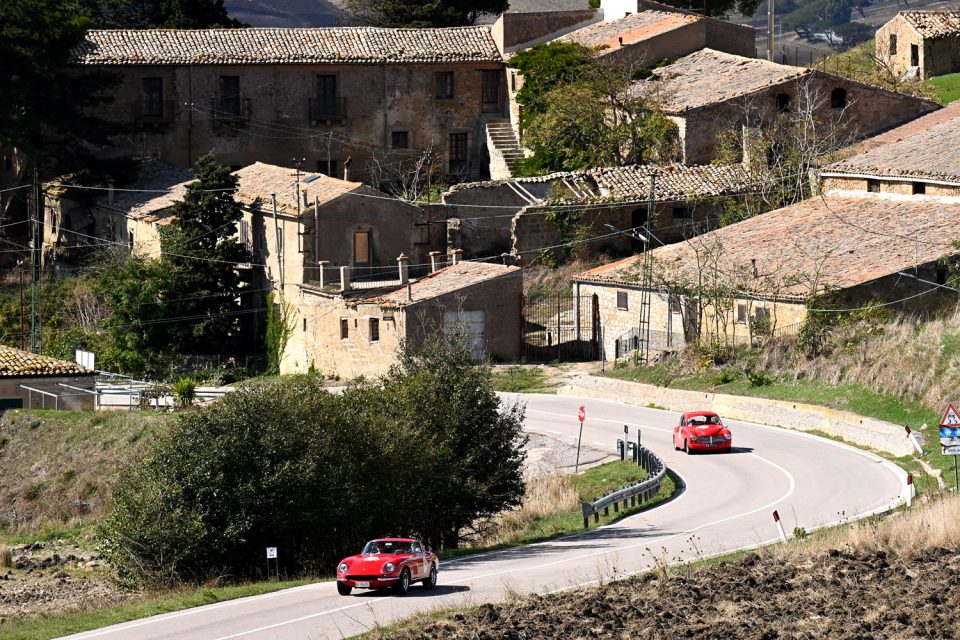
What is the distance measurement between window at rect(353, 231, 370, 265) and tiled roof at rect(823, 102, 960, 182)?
16.3 metres

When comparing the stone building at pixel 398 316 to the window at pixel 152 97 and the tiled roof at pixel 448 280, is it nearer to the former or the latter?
the tiled roof at pixel 448 280

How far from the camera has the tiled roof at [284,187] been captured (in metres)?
65.2

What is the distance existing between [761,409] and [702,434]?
5342 mm

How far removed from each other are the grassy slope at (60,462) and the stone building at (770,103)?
24.9 metres

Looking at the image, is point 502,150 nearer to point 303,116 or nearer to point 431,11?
point 303,116

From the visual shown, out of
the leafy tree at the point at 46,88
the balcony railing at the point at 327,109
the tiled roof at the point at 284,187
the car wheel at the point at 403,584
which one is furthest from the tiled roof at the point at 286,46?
the car wheel at the point at 403,584

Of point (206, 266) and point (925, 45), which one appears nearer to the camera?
point (206, 266)

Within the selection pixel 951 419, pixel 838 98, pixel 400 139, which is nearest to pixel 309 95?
pixel 400 139

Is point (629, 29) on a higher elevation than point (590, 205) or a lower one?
higher

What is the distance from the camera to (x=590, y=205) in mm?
67375

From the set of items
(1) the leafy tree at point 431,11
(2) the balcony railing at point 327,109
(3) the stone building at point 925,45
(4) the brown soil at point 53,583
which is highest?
(1) the leafy tree at point 431,11

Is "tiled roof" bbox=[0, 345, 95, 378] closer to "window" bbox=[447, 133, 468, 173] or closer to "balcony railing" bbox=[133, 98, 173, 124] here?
"balcony railing" bbox=[133, 98, 173, 124]

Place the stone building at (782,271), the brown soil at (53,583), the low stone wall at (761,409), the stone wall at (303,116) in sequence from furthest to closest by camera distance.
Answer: the stone wall at (303,116)
the stone building at (782,271)
the low stone wall at (761,409)
the brown soil at (53,583)

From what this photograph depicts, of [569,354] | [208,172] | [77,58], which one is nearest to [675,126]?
[569,354]
